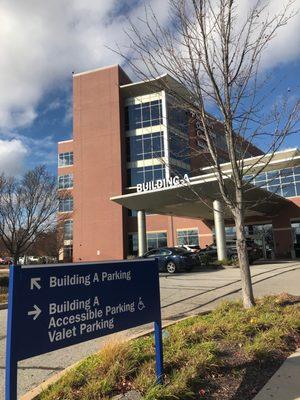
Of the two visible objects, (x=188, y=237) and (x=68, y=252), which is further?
(x=68, y=252)

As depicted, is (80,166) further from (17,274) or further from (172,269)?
(17,274)

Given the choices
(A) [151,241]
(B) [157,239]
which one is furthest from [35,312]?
(A) [151,241]

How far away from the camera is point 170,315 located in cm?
943

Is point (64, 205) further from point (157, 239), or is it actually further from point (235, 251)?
point (157, 239)

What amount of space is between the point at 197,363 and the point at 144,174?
4694cm

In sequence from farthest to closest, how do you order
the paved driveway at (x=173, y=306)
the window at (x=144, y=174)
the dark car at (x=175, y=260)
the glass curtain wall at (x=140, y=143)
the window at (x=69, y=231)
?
the window at (x=69, y=231) < the glass curtain wall at (x=140, y=143) < the window at (x=144, y=174) < the dark car at (x=175, y=260) < the paved driveway at (x=173, y=306)

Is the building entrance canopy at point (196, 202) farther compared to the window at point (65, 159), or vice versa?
the window at point (65, 159)

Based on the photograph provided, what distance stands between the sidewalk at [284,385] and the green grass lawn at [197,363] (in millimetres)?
109

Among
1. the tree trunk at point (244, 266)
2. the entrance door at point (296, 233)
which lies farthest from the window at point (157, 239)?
the tree trunk at point (244, 266)

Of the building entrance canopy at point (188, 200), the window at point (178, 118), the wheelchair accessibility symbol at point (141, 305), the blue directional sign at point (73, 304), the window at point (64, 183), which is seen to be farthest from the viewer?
the building entrance canopy at point (188, 200)

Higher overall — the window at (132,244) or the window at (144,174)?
the window at (144,174)

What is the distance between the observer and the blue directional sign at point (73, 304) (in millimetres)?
3381

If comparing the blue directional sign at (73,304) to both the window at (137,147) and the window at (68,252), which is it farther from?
the window at (68,252)

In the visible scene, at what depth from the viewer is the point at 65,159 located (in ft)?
226
